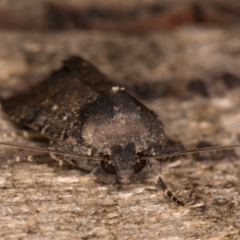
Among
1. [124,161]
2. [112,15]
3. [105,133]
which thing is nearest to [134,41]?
[112,15]

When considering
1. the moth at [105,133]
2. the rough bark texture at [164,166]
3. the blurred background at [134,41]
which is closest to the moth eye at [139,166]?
the moth at [105,133]

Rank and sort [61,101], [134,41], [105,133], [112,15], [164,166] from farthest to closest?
[112,15] < [134,41] < [61,101] < [164,166] < [105,133]

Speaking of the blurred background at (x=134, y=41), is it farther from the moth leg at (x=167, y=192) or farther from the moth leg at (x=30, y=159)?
the moth leg at (x=167, y=192)

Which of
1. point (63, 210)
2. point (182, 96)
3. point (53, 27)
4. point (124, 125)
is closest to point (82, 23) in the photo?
point (53, 27)

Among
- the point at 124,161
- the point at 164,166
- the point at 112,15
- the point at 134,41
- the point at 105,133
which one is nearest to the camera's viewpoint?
the point at 124,161

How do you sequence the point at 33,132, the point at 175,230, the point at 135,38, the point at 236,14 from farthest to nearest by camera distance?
the point at 236,14
the point at 135,38
the point at 33,132
the point at 175,230

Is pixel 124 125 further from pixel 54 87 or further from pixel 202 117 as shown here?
pixel 202 117

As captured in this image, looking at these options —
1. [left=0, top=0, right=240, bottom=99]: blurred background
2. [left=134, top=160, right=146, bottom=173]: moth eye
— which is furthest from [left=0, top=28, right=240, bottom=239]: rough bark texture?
[left=134, top=160, right=146, bottom=173]: moth eye

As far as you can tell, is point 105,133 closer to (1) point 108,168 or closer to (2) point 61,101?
(1) point 108,168
